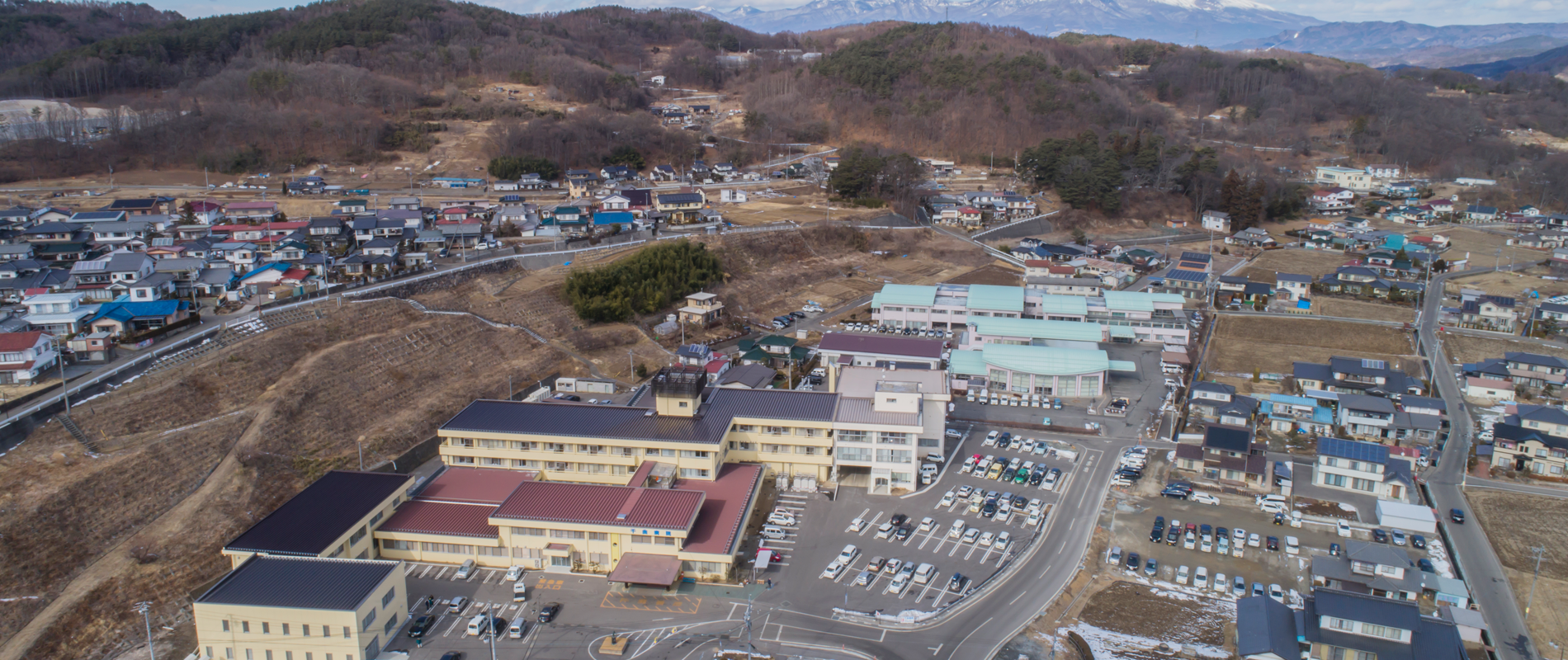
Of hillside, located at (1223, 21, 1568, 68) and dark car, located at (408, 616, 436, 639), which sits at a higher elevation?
hillside, located at (1223, 21, 1568, 68)

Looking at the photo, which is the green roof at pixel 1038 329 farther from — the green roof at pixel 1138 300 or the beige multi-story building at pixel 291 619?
the beige multi-story building at pixel 291 619

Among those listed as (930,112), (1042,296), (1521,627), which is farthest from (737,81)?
(1521,627)

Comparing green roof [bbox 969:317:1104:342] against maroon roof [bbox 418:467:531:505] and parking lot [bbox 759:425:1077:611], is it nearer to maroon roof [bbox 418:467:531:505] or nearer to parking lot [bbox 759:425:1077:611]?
parking lot [bbox 759:425:1077:611]

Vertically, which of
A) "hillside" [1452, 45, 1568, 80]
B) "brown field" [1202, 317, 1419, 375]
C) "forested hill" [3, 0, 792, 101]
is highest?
"hillside" [1452, 45, 1568, 80]

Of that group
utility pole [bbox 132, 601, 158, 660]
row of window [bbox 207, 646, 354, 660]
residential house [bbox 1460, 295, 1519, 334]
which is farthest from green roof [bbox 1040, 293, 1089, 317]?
utility pole [bbox 132, 601, 158, 660]

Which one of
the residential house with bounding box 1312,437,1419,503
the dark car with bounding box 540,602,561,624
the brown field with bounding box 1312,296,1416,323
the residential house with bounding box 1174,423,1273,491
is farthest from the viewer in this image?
the brown field with bounding box 1312,296,1416,323

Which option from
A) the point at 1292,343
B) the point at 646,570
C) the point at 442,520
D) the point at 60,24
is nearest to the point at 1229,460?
the point at 646,570

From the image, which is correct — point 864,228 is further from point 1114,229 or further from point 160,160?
point 160,160
